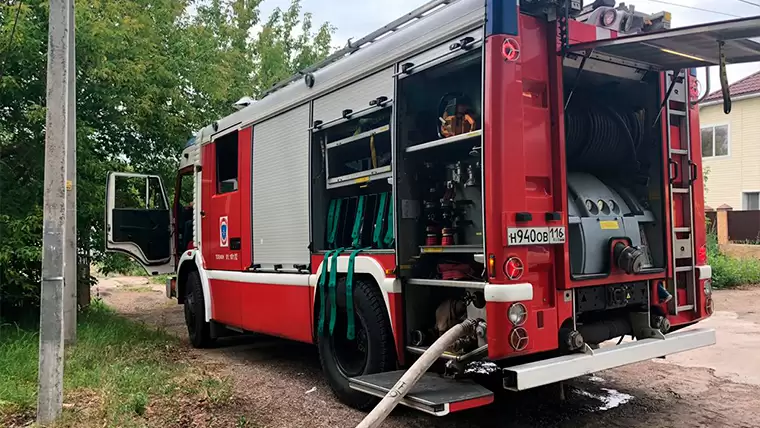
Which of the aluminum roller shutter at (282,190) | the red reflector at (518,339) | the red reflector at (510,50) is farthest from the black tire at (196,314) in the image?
the red reflector at (510,50)

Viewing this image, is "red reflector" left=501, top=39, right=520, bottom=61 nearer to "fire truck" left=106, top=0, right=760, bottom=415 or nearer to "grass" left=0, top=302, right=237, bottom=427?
"fire truck" left=106, top=0, right=760, bottom=415

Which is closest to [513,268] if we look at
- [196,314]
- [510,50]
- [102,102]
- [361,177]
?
[510,50]

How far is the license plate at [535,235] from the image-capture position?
4.08 meters

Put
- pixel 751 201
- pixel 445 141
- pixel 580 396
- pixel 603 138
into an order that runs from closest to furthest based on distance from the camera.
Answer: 1. pixel 445 141
2. pixel 603 138
3. pixel 580 396
4. pixel 751 201

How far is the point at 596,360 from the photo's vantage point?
425cm

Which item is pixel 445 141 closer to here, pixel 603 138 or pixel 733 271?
pixel 603 138

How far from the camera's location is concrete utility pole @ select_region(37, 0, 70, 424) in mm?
4895

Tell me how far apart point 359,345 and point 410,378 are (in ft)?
4.73

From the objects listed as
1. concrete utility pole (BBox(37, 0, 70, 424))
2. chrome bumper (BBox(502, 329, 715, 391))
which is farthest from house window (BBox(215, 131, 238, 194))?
chrome bumper (BBox(502, 329, 715, 391))

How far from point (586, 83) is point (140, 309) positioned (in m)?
11.2

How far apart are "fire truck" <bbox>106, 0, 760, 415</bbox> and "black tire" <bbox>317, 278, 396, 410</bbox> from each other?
18 millimetres

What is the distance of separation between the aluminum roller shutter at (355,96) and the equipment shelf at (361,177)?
1.78 feet

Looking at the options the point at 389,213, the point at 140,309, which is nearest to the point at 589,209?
the point at 389,213

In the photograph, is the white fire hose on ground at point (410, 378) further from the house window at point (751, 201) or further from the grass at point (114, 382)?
the house window at point (751, 201)
